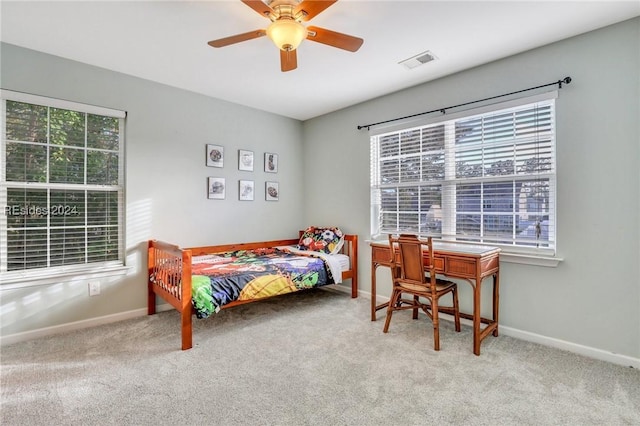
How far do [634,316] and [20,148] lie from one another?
484 centimetres

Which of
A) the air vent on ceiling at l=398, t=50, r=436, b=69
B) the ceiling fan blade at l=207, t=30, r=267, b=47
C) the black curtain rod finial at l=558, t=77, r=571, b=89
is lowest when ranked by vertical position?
the black curtain rod finial at l=558, t=77, r=571, b=89

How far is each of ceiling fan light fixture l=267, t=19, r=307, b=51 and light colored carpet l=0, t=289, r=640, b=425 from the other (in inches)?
82.5

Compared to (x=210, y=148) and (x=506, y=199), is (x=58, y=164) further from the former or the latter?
(x=506, y=199)

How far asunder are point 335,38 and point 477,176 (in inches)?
72.3

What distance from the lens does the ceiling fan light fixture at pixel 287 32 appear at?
186 cm

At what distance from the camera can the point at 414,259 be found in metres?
2.60

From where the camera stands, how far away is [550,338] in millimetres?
2535

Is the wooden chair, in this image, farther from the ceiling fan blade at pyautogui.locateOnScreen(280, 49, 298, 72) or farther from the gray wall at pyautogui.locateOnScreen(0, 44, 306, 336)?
the gray wall at pyautogui.locateOnScreen(0, 44, 306, 336)

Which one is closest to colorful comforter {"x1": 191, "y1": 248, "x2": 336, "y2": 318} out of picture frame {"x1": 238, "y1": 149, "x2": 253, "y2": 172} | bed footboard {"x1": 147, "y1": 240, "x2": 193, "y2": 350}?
bed footboard {"x1": 147, "y1": 240, "x2": 193, "y2": 350}

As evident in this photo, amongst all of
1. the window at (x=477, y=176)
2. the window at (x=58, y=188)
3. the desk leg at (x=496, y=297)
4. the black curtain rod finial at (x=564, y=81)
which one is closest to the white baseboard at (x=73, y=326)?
the window at (x=58, y=188)

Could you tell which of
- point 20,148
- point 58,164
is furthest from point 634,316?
point 20,148

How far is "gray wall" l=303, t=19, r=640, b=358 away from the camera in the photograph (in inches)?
87.0

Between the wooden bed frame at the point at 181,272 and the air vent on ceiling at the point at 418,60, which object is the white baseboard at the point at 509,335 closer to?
the wooden bed frame at the point at 181,272

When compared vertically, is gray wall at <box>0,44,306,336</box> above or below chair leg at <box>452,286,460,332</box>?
above
